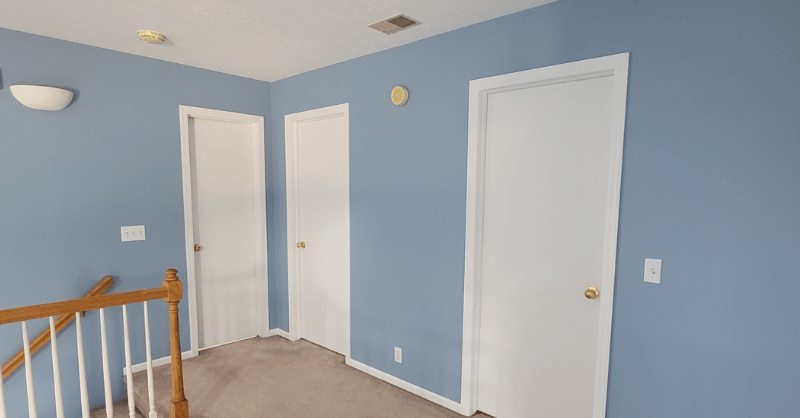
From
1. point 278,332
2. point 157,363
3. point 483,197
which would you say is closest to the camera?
point 483,197

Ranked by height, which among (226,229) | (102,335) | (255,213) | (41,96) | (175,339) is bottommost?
(175,339)

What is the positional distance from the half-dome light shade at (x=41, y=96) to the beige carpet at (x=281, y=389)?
1912 mm

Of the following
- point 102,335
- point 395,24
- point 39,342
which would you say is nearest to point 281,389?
point 102,335

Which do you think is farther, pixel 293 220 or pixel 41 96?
pixel 293 220

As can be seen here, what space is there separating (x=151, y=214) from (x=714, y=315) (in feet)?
11.4

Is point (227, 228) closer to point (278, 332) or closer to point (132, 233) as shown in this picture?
point (132, 233)

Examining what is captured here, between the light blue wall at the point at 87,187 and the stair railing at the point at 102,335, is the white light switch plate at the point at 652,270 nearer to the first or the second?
the stair railing at the point at 102,335

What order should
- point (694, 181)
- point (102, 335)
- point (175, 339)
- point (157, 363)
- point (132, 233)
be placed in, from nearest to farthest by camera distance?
point (694, 181) < point (102, 335) < point (175, 339) < point (132, 233) < point (157, 363)

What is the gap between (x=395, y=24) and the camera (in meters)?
2.27

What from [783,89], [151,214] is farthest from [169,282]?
[783,89]

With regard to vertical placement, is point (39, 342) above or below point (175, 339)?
below

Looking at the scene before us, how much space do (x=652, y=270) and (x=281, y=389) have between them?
7.89 ft

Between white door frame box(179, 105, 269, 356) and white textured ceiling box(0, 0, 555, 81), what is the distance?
0.52 metres

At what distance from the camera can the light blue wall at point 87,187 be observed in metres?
2.47
